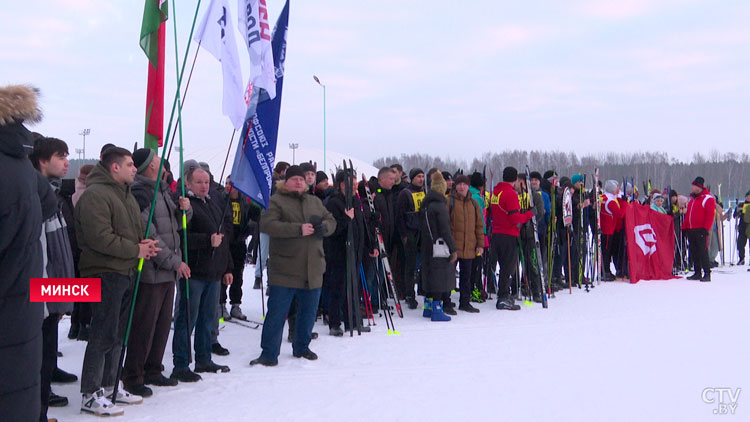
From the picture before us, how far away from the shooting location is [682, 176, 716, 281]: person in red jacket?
11.8 metres

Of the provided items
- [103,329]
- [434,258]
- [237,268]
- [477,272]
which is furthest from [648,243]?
[103,329]

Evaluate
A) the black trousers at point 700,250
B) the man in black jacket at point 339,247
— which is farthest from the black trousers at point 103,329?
the black trousers at point 700,250

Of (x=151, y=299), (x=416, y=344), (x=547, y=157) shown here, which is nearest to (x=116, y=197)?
(x=151, y=299)

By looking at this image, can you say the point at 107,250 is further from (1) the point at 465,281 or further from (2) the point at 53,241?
(1) the point at 465,281

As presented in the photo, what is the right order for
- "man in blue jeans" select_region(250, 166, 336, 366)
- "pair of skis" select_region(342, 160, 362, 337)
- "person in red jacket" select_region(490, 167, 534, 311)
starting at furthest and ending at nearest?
"person in red jacket" select_region(490, 167, 534, 311), "pair of skis" select_region(342, 160, 362, 337), "man in blue jeans" select_region(250, 166, 336, 366)

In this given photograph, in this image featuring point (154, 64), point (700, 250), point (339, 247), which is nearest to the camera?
point (154, 64)

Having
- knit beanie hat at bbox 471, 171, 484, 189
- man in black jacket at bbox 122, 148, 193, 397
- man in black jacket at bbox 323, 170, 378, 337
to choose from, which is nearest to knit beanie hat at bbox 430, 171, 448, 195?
man in black jacket at bbox 323, 170, 378, 337

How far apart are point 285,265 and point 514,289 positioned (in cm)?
487

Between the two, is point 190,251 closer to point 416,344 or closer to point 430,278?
point 416,344

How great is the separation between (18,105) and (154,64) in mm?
2912

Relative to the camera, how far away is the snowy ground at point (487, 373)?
4.39 meters

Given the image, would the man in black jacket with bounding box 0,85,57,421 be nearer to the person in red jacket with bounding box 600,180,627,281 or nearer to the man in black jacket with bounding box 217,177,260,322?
the man in black jacket with bounding box 217,177,260,322

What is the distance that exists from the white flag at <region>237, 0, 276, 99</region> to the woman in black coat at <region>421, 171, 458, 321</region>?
311cm

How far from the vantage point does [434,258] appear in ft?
26.2
